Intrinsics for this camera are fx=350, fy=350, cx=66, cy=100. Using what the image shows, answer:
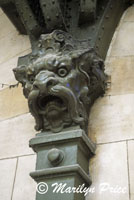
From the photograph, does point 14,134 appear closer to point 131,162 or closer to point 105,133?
point 105,133

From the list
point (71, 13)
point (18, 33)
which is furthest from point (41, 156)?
point (18, 33)

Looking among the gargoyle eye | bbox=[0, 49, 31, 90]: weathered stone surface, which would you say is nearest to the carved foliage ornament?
the gargoyle eye

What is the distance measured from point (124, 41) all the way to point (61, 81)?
48cm

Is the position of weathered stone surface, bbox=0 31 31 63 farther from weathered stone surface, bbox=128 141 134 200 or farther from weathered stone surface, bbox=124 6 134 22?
weathered stone surface, bbox=128 141 134 200

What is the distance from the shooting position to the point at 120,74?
59.8 inches

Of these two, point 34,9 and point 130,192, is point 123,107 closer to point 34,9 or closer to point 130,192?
point 130,192

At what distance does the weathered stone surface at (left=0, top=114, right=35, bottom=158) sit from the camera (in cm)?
151

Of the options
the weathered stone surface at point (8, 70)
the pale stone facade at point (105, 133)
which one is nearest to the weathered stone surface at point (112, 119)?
the pale stone facade at point (105, 133)

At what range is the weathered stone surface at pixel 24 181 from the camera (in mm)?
1369

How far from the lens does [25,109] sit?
1634 mm

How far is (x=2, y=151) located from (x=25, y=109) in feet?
0.73

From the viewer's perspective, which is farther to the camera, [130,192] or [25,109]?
[25,109]

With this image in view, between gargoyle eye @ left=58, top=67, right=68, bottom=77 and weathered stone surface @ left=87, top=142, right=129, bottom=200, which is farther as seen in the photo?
gargoyle eye @ left=58, top=67, right=68, bottom=77

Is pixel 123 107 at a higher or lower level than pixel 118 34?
lower
